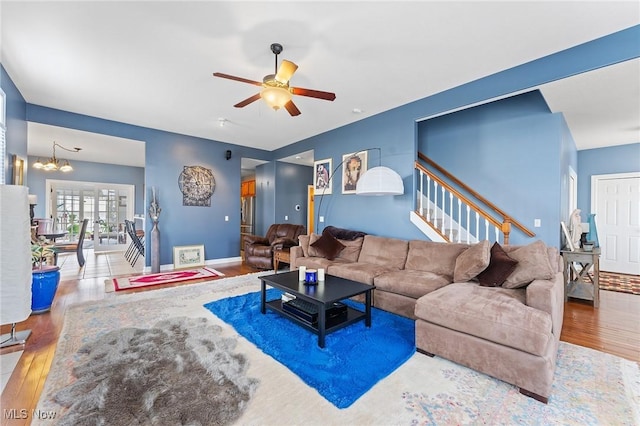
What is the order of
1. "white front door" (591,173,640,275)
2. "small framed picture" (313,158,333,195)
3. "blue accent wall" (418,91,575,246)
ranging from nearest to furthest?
1. "blue accent wall" (418,91,575,246)
2. "white front door" (591,173,640,275)
3. "small framed picture" (313,158,333,195)

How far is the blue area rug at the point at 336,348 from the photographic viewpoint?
6.36 feet

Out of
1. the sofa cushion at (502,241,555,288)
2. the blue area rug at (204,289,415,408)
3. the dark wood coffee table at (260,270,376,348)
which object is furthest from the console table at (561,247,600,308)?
the dark wood coffee table at (260,270,376,348)

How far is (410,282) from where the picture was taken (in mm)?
3129

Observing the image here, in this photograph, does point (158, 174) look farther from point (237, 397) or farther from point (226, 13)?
point (237, 397)

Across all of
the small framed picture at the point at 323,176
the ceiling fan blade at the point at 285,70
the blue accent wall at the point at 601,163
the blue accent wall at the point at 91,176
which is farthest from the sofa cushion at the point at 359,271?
the blue accent wall at the point at 91,176

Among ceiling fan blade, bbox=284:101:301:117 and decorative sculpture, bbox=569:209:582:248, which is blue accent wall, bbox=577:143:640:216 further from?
ceiling fan blade, bbox=284:101:301:117

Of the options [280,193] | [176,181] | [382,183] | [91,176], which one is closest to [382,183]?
[382,183]

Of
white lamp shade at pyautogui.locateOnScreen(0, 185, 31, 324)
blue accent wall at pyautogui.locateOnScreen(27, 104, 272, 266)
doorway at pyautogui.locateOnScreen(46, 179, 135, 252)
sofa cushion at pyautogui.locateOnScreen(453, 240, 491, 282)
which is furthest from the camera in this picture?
doorway at pyautogui.locateOnScreen(46, 179, 135, 252)

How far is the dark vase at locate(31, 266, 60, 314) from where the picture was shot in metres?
3.22

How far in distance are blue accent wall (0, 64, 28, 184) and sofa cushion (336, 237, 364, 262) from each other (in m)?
4.50

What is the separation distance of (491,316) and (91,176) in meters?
10.6

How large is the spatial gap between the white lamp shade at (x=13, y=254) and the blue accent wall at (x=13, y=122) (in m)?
1.69

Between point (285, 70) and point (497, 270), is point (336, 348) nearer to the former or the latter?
point (497, 270)

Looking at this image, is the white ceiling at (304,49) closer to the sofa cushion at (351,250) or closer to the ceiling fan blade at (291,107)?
the ceiling fan blade at (291,107)
